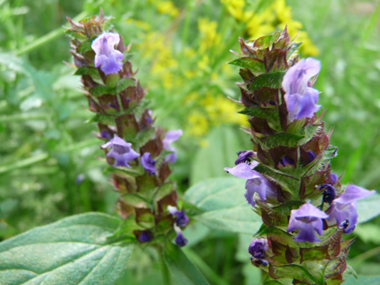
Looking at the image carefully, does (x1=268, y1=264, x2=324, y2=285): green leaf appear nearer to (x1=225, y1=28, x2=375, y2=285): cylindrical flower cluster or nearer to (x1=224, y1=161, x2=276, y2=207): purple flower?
(x1=225, y1=28, x2=375, y2=285): cylindrical flower cluster

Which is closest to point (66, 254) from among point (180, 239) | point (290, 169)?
point (180, 239)

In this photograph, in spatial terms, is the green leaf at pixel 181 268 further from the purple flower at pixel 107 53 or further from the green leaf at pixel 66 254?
the purple flower at pixel 107 53

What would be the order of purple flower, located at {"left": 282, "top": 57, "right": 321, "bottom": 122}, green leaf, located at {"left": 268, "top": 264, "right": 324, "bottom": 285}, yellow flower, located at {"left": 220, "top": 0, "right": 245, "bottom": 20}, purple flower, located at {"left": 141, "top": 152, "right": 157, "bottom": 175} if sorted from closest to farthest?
purple flower, located at {"left": 282, "top": 57, "right": 321, "bottom": 122}
green leaf, located at {"left": 268, "top": 264, "right": 324, "bottom": 285}
purple flower, located at {"left": 141, "top": 152, "right": 157, "bottom": 175}
yellow flower, located at {"left": 220, "top": 0, "right": 245, "bottom": 20}

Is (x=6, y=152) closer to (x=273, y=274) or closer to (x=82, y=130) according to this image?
(x=82, y=130)

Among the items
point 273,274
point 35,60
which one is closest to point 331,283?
point 273,274

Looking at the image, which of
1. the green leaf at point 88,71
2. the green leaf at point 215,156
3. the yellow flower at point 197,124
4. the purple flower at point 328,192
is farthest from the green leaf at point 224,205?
the yellow flower at point 197,124

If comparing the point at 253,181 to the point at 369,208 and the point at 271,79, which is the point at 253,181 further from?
the point at 369,208

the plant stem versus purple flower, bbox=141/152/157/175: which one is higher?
purple flower, bbox=141/152/157/175

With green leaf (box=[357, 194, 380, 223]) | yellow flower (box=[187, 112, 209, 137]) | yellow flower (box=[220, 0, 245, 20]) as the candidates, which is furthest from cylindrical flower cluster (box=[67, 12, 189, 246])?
yellow flower (box=[187, 112, 209, 137])
